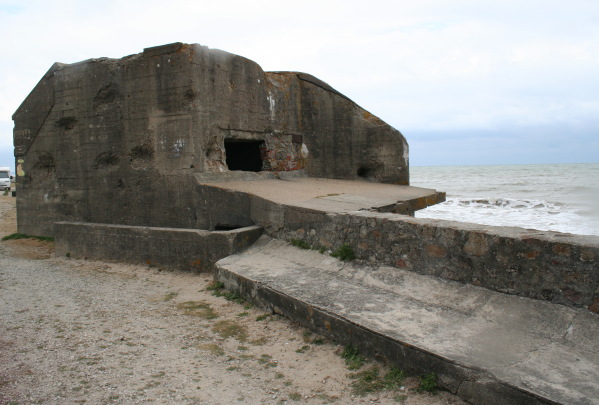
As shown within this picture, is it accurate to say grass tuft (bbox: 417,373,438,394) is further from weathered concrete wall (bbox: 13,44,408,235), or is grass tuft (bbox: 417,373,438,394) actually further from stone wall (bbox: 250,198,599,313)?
weathered concrete wall (bbox: 13,44,408,235)

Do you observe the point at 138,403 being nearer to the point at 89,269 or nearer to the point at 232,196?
the point at 232,196

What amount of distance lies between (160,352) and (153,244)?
2819 millimetres

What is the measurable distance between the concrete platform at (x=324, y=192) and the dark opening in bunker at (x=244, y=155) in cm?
72

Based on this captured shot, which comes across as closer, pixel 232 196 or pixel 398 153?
pixel 232 196

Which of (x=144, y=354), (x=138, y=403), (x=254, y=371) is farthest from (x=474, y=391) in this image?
(x=144, y=354)

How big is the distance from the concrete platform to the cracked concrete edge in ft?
3.80

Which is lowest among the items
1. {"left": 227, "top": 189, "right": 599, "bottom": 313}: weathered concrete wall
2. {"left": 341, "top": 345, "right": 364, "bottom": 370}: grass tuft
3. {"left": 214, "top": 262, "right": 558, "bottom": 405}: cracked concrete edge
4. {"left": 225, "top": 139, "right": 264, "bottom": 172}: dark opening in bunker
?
{"left": 341, "top": 345, "right": 364, "bottom": 370}: grass tuft

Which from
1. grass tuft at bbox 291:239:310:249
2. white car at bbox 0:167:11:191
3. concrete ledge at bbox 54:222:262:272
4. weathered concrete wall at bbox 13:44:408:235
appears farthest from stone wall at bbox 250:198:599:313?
white car at bbox 0:167:11:191

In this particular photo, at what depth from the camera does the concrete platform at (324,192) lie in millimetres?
5406

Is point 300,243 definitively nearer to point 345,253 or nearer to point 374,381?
point 345,253

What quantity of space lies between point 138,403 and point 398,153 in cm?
676

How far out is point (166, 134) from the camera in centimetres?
673

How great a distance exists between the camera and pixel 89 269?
6.30 metres

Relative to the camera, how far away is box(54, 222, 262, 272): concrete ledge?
5496mm
